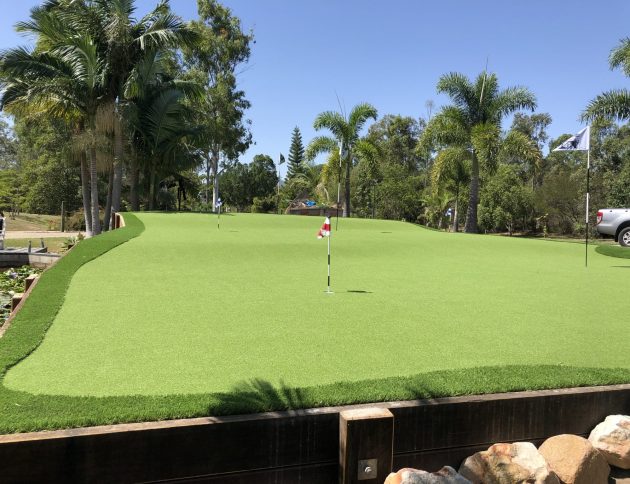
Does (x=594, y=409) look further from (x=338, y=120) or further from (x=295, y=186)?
(x=295, y=186)

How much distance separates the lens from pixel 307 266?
35.6 ft

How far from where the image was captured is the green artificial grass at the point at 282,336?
3.88 meters

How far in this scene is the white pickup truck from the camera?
1574 cm

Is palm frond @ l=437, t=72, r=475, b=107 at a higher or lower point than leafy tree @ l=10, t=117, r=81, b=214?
higher

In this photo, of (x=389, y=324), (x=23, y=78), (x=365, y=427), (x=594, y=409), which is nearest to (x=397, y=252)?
(x=389, y=324)

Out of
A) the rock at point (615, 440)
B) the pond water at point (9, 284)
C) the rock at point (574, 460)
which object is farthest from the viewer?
the pond water at point (9, 284)

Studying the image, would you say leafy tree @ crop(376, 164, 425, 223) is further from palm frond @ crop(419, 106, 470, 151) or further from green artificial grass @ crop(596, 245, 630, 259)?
green artificial grass @ crop(596, 245, 630, 259)

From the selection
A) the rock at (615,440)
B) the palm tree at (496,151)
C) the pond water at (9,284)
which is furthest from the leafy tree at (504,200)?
the rock at (615,440)

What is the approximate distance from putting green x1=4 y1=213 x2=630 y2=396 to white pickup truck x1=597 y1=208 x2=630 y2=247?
187 inches

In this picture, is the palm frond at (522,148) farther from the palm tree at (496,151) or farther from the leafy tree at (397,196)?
the leafy tree at (397,196)

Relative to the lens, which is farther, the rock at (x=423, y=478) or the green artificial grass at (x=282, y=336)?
the green artificial grass at (x=282, y=336)

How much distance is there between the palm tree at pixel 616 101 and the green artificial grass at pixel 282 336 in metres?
14.1

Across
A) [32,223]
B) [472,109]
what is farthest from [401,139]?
[32,223]

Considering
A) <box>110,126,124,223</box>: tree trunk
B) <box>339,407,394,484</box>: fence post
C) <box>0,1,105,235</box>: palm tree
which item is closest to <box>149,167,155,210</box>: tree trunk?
<box>110,126,124,223</box>: tree trunk
